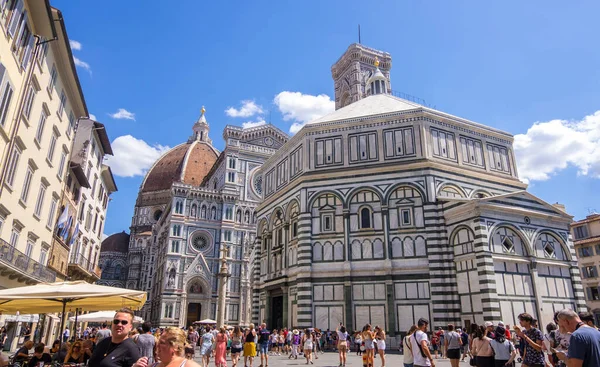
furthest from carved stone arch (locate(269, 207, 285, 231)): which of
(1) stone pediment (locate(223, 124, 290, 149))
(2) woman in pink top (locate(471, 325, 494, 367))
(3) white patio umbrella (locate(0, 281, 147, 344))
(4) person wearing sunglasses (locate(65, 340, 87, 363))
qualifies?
(1) stone pediment (locate(223, 124, 290, 149))

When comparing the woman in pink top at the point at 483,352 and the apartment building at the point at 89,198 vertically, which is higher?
the apartment building at the point at 89,198

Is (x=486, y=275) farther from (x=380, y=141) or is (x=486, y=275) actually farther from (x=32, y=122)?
(x=32, y=122)

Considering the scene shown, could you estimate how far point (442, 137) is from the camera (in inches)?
1059

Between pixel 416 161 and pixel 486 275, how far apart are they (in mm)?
7586

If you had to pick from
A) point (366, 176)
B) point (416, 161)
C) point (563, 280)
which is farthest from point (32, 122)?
point (563, 280)

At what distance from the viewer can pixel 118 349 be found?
15.9 ft

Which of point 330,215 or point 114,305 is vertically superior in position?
point 330,215

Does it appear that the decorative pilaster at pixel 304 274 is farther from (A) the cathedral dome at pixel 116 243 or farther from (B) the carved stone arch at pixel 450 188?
(A) the cathedral dome at pixel 116 243

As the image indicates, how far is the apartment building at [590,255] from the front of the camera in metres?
39.3

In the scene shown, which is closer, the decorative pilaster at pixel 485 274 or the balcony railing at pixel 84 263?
the decorative pilaster at pixel 485 274

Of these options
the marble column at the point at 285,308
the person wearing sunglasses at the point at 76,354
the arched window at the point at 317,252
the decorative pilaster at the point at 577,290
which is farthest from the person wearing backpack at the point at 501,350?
the decorative pilaster at the point at 577,290

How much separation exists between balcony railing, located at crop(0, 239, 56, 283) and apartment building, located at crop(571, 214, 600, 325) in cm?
4344

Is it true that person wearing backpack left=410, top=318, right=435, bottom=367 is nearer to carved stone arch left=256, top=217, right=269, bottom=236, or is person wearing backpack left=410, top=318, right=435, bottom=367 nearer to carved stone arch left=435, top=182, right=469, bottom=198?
carved stone arch left=435, top=182, right=469, bottom=198

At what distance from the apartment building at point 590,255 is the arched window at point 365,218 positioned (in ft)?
90.4
